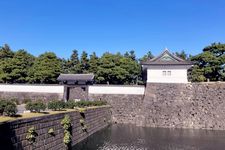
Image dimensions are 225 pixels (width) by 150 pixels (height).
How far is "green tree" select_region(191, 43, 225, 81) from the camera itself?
34969 mm

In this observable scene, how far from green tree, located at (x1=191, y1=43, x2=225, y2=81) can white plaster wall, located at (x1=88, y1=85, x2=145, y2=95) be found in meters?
9.92

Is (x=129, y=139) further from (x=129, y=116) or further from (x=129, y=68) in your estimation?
(x=129, y=68)

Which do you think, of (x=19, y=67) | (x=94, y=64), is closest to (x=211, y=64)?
(x=94, y=64)

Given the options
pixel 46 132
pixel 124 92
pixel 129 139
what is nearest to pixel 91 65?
pixel 124 92

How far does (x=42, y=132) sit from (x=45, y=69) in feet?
86.5

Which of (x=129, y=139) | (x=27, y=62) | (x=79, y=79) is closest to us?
(x=129, y=139)

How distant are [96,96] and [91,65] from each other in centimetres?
1074

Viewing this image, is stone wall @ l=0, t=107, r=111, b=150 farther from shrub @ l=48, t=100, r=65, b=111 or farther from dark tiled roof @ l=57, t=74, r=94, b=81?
dark tiled roof @ l=57, t=74, r=94, b=81

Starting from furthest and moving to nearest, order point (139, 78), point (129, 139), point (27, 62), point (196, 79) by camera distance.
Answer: point (139, 78)
point (27, 62)
point (196, 79)
point (129, 139)

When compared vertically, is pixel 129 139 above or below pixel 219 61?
below

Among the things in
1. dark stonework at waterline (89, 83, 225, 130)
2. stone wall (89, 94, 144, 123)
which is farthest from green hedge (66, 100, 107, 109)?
dark stonework at waterline (89, 83, 225, 130)

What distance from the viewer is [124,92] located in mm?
31406

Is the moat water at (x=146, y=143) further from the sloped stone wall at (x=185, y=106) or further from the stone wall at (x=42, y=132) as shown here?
the sloped stone wall at (x=185, y=106)

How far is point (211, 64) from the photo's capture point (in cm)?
3556
